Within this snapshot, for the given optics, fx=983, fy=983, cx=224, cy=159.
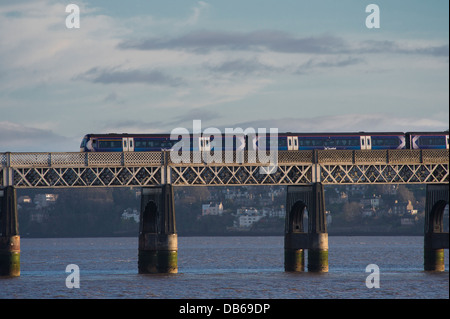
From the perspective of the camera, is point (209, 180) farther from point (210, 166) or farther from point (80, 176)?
point (80, 176)

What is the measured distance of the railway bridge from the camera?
9000 cm

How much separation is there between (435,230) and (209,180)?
22993 millimetres

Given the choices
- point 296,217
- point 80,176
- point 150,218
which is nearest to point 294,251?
point 296,217

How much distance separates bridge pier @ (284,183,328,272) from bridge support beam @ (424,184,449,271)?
1130cm

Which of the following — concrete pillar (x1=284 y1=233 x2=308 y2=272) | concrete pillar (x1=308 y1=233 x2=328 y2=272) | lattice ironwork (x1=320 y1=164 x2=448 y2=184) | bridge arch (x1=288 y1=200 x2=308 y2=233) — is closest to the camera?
concrete pillar (x1=308 y1=233 x2=328 y2=272)

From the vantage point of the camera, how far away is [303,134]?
4028 inches

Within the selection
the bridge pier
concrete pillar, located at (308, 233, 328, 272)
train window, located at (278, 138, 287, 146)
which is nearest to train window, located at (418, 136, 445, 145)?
train window, located at (278, 138, 287, 146)

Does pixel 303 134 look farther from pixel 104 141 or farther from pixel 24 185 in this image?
pixel 24 185

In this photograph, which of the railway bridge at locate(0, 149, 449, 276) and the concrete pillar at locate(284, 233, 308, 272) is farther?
the concrete pillar at locate(284, 233, 308, 272)

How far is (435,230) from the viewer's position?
3846 inches

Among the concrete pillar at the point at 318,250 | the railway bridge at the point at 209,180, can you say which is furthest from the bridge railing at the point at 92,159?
the concrete pillar at the point at 318,250

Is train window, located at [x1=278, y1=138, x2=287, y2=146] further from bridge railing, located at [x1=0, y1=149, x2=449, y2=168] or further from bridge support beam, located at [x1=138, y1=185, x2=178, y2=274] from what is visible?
bridge support beam, located at [x1=138, y1=185, x2=178, y2=274]

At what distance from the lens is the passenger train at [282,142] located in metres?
98.2
